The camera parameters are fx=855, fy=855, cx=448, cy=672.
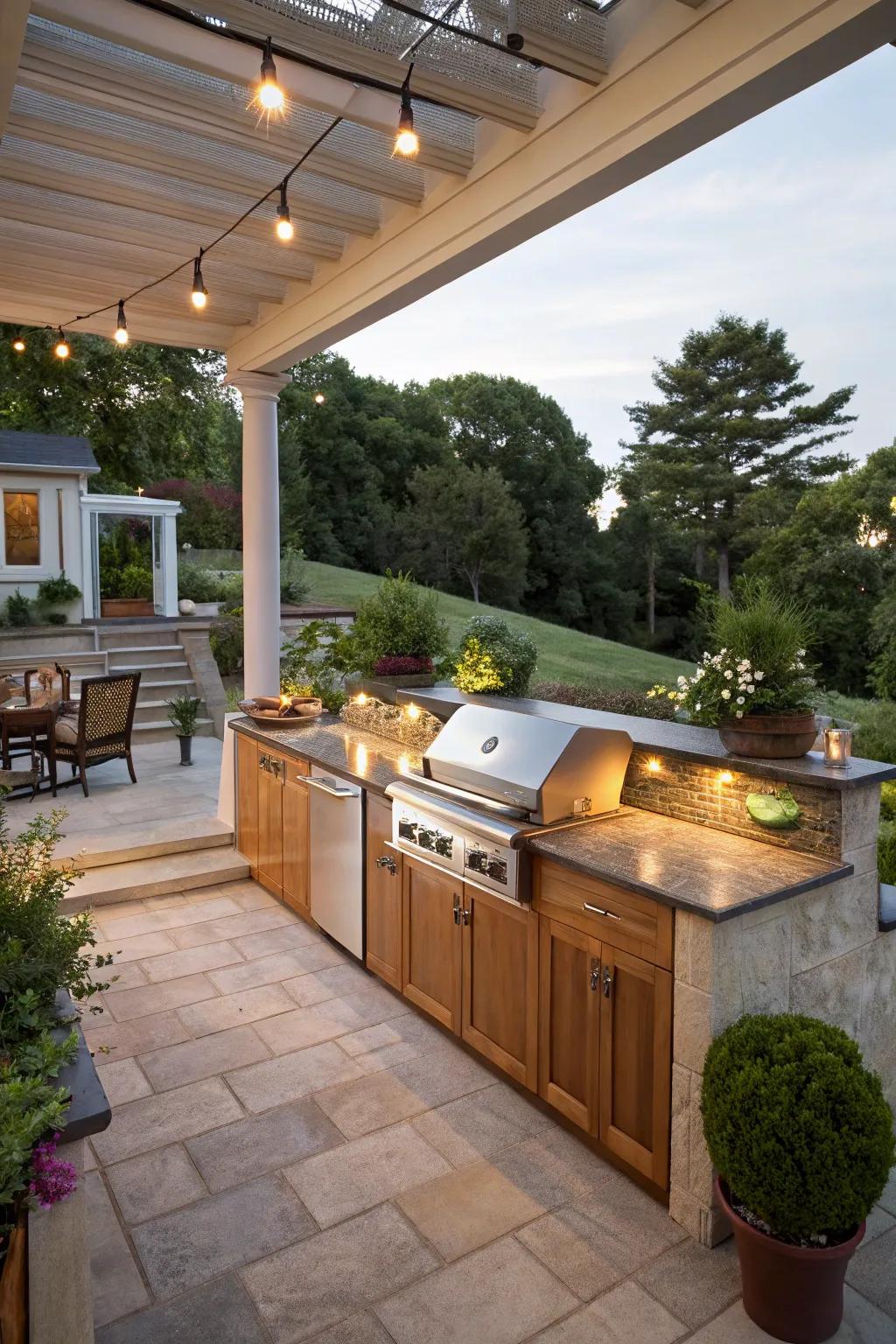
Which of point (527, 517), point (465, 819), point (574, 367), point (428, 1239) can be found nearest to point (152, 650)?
point (465, 819)

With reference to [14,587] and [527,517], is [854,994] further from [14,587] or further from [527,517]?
[527,517]

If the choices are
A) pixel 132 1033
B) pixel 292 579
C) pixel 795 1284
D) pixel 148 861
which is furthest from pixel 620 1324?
pixel 292 579

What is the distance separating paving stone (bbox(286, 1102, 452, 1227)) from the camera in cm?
241

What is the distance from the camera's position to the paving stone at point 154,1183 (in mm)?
2408

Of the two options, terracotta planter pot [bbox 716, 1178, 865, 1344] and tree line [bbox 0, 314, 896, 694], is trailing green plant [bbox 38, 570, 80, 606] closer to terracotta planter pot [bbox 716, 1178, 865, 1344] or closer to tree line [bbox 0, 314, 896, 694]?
tree line [bbox 0, 314, 896, 694]

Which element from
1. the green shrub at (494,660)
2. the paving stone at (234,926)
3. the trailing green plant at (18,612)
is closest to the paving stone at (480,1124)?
the paving stone at (234,926)

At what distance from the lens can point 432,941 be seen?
3.27 meters

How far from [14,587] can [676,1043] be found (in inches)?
455

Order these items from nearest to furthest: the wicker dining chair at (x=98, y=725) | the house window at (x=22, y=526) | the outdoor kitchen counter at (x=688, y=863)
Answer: the outdoor kitchen counter at (x=688, y=863)
the wicker dining chair at (x=98, y=725)
the house window at (x=22, y=526)

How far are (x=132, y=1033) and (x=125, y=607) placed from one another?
10.8 m

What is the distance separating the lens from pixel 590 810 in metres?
2.95

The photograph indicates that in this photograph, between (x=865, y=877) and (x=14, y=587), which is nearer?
(x=865, y=877)

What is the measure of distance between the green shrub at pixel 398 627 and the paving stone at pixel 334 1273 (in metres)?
2.89

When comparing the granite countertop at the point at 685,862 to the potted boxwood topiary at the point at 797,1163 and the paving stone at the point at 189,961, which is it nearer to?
the potted boxwood topiary at the point at 797,1163
